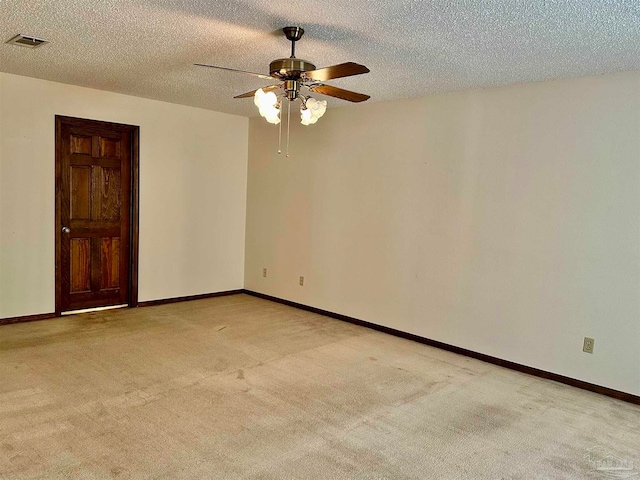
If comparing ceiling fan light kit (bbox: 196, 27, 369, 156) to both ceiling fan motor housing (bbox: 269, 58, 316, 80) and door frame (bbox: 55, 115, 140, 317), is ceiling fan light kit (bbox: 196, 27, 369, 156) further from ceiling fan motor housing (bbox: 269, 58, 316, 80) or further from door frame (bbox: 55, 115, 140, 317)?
door frame (bbox: 55, 115, 140, 317)

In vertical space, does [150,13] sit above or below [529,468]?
above

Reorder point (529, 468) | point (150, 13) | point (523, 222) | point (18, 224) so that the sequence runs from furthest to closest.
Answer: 1. point (18, 224)
2. point (523, 222)
3. point (150, 13)
4. point (529, 468)

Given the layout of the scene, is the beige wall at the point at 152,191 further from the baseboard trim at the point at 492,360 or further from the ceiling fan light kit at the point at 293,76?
the ceiling fan light kit at the point at 293,76

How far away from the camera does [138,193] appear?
17.5ft

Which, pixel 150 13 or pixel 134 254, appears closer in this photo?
pixel 150 13

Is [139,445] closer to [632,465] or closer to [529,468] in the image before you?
[529,468]

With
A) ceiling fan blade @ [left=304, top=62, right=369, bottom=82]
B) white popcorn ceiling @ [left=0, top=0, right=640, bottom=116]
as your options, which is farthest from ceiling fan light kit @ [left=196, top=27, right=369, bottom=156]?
white popcorn ceiling @ [left=0, top=0, right=640, bottom=116]

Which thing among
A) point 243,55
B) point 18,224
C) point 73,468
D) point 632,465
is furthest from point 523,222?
point 18,224

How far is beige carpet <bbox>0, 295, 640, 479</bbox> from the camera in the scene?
2.39 metres

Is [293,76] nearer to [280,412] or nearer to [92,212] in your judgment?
[280,412]

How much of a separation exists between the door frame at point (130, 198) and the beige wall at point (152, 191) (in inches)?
2.0

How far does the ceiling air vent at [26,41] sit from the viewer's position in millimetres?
3193

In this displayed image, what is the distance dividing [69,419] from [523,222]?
3.40m

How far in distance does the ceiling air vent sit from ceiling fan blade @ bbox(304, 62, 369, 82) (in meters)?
1.87
